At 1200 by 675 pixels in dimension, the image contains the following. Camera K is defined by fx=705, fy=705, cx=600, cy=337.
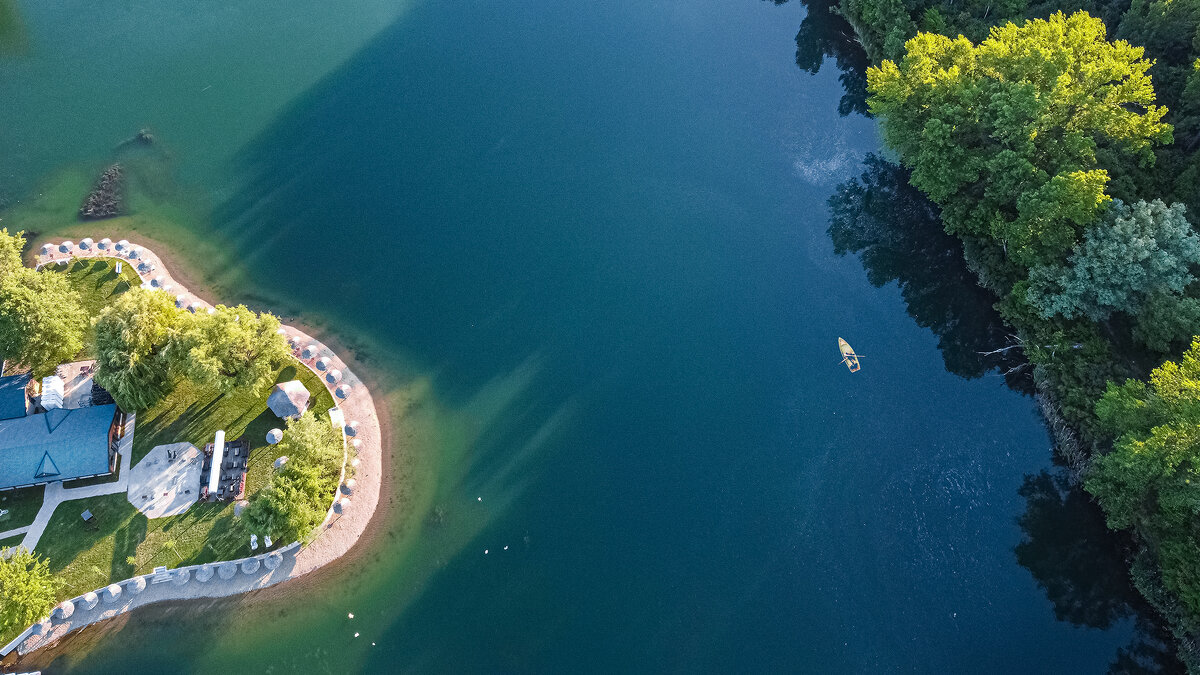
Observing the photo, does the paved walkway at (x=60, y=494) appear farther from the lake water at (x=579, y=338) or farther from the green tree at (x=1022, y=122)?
the green tree at (x=1022, y=122)

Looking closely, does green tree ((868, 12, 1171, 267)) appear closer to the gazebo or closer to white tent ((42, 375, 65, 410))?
the gazebo

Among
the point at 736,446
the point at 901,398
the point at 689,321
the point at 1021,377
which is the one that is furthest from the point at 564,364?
the point at 1021,377

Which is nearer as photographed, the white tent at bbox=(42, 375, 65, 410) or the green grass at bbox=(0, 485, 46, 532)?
the green grass at bbox=(0, 485, 46, 532)

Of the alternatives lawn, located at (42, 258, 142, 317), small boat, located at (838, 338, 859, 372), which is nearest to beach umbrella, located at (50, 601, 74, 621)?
lawn, located at (42, 258, 142, 317)

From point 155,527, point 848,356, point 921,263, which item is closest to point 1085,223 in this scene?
point 921,263

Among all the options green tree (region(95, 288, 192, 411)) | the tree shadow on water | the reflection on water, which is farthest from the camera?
the reflection on water

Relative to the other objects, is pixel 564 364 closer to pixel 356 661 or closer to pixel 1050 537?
pixel 356 661

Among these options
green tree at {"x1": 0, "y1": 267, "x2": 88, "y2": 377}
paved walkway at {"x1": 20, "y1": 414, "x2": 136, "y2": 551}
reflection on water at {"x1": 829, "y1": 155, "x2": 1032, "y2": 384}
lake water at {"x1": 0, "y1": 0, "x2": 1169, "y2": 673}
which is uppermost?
reflection on water at {"x1": 829, "y1": 155, "x2": 1032, "y2": 384}

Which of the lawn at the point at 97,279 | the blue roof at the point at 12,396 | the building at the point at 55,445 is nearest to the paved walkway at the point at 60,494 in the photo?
the building at the point at 55,445
